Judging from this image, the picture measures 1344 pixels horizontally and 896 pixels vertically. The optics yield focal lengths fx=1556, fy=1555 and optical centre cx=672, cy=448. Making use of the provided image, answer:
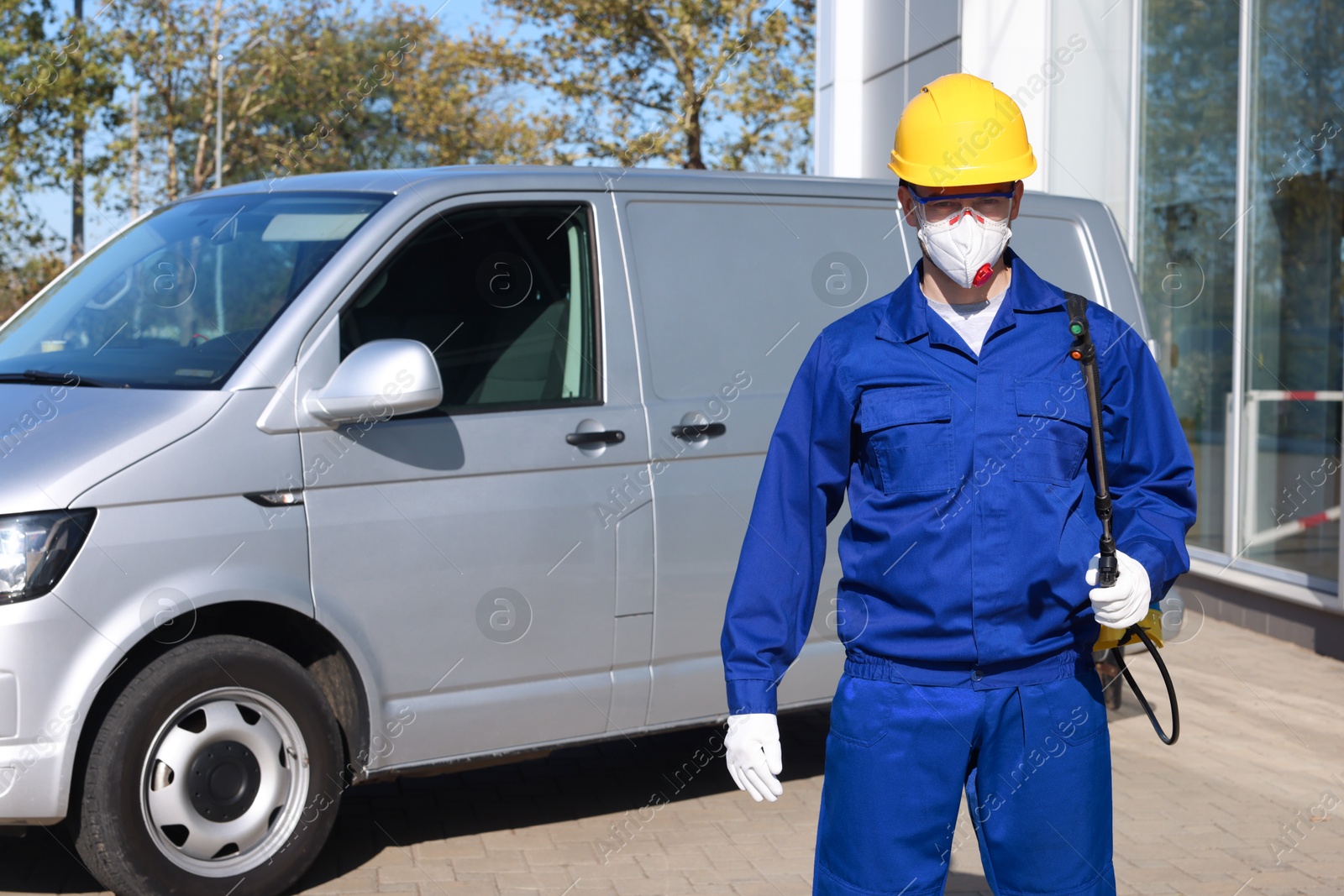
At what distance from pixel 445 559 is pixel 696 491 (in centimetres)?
93

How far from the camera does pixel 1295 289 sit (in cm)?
1001

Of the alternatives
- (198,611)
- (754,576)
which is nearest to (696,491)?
(198,611)

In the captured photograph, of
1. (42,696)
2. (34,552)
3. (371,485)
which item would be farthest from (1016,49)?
(42,696)

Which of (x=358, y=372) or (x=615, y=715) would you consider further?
(x=615, y=715)

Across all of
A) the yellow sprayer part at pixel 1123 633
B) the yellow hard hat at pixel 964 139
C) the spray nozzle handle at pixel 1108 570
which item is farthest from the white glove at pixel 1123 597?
the yellow hard hat at pixel 964 139

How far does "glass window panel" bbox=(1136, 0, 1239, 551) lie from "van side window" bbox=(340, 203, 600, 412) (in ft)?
21.1

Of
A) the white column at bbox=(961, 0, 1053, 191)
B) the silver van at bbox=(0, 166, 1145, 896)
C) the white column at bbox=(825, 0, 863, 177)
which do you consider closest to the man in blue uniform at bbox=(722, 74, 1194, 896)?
the silver van at bbox=(0, 166, 1145, 896)

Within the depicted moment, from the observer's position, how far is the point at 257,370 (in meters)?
4.46

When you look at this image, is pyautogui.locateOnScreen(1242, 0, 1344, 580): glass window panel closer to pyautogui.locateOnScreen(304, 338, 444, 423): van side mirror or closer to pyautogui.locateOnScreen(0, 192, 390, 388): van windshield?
pyautogui.locateOnScreen(304, 338, 444, 423): van side mirror

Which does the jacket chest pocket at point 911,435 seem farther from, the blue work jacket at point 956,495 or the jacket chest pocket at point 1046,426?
the jacket chest pocket at point 1046,426

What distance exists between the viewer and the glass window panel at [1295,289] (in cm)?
959

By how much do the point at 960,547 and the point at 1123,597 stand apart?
28 cm

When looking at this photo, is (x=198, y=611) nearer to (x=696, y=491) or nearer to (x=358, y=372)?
(x=358, y=372)

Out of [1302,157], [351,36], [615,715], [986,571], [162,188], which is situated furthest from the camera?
[351,36]
